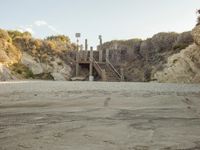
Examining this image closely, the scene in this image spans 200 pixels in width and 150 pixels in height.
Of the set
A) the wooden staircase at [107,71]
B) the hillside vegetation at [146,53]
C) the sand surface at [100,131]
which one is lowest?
the sand surface at [100,131]

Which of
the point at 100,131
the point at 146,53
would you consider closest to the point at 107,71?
the point at 146,53

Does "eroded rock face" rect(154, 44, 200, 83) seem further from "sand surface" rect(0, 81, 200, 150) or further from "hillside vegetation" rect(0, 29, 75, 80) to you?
"sand surface" rect(0, 81, 200, 150)

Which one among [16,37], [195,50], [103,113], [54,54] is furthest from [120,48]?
[103,113]

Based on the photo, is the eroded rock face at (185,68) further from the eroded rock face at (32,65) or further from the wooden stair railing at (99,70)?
the eroded rock face at (32,65)

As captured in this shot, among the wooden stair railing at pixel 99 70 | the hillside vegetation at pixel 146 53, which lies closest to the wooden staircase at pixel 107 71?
the wooden stair railing at pixel 99 70

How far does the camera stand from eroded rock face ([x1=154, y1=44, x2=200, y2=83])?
2767 cm

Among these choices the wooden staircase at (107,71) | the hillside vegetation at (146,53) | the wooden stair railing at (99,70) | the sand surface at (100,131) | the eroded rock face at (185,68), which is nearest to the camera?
the sand surface at (100,131)

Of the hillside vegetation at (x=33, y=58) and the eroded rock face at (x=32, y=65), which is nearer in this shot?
the hillside vegetation at (x=33, y=58)

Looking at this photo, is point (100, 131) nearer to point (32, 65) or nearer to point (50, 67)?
point (32, 65)

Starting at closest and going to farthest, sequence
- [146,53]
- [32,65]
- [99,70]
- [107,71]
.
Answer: [99,70] < [107,71] < [32,65] < [146,53]

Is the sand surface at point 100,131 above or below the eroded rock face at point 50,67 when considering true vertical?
below

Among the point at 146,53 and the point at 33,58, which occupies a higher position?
the point at 146,53

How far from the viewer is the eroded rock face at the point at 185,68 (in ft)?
90.8

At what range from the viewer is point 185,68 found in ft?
94.3
